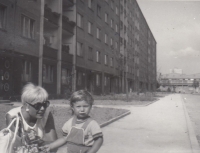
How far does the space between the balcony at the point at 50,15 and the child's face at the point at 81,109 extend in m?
16.6

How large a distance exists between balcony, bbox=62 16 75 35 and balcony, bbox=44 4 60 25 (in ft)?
3.71

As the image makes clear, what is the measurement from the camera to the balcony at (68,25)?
21.5 metres

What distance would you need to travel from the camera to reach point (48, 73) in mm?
19219

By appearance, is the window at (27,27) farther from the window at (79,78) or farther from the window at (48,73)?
the window at (79,78)

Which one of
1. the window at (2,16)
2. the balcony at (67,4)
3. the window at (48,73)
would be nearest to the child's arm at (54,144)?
the window at (2,16)

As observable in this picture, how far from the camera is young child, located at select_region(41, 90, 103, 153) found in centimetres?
242

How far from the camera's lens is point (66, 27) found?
2192 cm

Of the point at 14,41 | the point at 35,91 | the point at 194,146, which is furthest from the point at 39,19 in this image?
the point at 35,91

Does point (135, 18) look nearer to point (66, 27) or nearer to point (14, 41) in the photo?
point (66, 27)

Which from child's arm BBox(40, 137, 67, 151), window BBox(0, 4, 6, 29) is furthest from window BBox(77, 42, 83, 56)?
child's arm BBox(40, 137, 67, 151)

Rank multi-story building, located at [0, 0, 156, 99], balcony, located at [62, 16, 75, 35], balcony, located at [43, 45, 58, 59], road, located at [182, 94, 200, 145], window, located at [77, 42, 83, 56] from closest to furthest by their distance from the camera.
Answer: road, located at [182, 94, 200, 145], multi-story building, located at [0, 0, 156, 99], balcony, located at [43, 45, 58, 59], balcony, located at [62, 16, 75, 35], window, located at [77, 42, 83, 56]

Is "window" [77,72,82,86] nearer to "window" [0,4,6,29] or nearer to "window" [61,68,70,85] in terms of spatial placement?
"window" [61,68,70,85]

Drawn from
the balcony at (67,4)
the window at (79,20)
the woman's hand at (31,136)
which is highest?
the balcony at (67,4)

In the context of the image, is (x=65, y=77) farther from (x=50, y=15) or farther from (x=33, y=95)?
(x=33, y=95)
